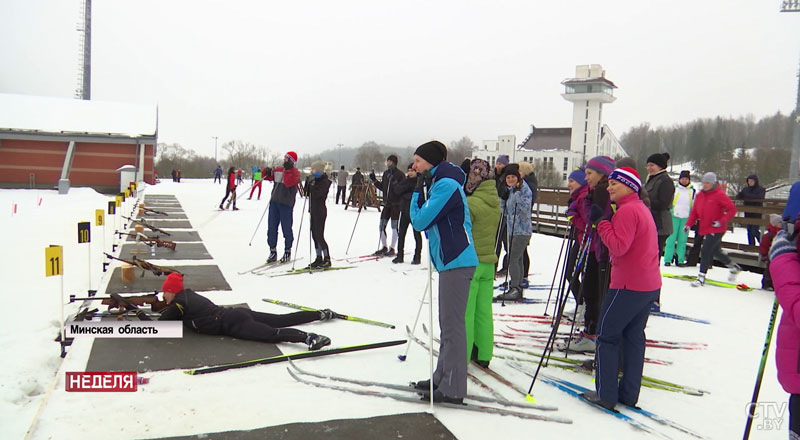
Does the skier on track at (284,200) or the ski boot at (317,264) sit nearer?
the ski boot at (317,264)

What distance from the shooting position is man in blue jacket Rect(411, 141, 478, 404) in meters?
3.59

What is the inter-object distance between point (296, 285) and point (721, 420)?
5629mm

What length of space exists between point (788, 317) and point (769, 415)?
6.76 feet

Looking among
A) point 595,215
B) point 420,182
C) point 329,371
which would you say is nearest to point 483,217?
point 420,182

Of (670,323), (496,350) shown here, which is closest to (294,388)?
(496,350)

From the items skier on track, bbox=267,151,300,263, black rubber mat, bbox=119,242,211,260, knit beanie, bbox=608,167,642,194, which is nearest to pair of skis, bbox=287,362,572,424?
knit beanie, bbox=608,167,642,194

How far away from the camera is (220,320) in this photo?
16.3 ft

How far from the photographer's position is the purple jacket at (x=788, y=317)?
90.6 inches

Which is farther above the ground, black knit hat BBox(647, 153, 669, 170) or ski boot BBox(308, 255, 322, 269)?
Answer: black knit hat BBox(647, 153, 669, 170)

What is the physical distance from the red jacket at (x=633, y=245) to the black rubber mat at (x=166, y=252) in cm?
817

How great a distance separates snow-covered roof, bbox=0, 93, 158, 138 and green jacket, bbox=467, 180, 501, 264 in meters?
36.2

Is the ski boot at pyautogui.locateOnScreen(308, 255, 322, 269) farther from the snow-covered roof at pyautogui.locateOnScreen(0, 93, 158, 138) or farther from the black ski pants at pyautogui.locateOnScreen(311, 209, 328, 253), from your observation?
the snow-covered roof at pyautogui.locateOnScreen(0, 93, 158, 138)

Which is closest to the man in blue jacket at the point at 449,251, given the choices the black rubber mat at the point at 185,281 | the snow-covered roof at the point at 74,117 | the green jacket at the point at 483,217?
the green jacket at the point at 483,217

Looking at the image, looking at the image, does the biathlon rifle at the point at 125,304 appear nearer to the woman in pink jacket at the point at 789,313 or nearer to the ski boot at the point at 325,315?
the ski boot at the point at 325,315
